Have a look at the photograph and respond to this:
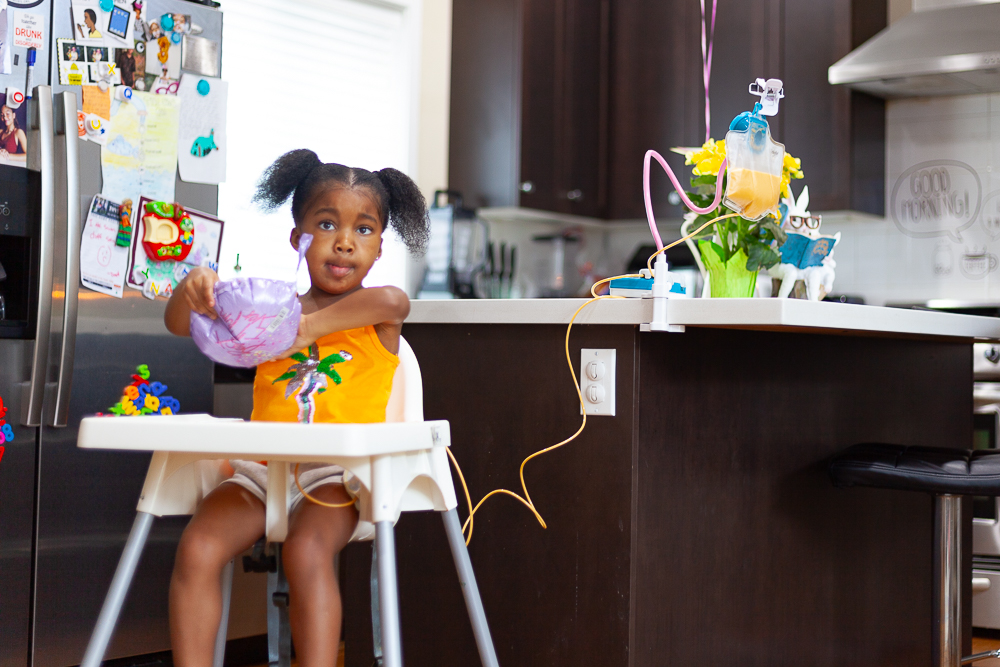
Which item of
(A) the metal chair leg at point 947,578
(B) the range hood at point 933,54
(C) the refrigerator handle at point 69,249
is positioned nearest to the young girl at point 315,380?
(C) the refrigerator handle at point 69,249

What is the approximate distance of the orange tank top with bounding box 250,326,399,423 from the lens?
1495 millimetres

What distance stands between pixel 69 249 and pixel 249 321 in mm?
1118

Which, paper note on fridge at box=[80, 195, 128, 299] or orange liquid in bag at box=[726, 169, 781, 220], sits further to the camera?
paper note on fridge at box=[80, 195, 128, 299]

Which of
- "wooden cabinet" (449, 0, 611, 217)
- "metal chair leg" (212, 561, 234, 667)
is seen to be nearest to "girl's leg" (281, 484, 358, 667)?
"metal chair leg" (212, 561, 234, 667)

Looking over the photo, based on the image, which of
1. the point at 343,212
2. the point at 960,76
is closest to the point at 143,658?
the point at 343,212

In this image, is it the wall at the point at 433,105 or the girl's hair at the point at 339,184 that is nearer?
the girl's hair at the point at 339,184

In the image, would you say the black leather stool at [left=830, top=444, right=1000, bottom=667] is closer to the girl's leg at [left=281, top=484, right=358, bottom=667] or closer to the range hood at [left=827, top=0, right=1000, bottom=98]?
the girl's leg at [left=281, top=484, right=358, bottom=667]

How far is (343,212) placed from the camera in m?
1.55

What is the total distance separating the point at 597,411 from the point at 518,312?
231 mm

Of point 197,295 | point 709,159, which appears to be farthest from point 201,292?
point 709,159

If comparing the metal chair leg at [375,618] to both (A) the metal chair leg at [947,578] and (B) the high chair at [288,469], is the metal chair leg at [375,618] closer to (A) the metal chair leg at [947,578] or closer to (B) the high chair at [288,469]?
(B) the high chair at [288,469]

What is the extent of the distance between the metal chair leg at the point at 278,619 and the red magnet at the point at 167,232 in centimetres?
114

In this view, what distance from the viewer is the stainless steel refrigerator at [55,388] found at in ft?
7.35

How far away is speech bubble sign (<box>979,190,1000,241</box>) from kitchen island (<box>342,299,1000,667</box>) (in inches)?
68.5
